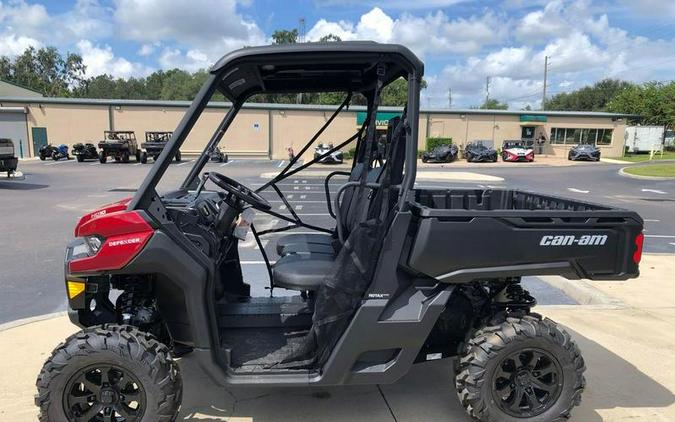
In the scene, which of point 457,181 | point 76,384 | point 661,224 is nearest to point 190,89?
point 457,181

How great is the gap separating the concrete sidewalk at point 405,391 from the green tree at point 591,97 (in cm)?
9210

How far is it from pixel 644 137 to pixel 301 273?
49.8 m

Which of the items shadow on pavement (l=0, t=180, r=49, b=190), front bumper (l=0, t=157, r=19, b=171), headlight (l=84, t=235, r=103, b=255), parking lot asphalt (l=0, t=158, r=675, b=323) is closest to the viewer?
headlight (l=84, t=235, r=103, b=255)

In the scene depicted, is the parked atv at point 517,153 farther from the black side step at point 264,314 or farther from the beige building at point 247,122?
the black side step at point 264,314

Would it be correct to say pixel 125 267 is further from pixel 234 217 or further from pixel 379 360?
pixel 379 360

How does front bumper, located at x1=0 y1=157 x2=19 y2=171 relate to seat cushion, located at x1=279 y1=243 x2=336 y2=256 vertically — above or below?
below

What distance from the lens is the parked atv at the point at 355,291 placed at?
2516 millimetres

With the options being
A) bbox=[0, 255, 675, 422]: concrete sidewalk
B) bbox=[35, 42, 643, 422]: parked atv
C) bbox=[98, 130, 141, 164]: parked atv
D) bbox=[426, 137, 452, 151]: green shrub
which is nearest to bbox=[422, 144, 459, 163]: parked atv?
bbox=[426, 137, 452, 151]: green shrub

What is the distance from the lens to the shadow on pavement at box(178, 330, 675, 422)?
299 cm

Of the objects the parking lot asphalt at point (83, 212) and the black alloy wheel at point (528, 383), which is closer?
the black alloy wheel at point (528, 383)

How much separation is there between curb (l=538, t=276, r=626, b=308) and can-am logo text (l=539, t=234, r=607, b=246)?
8.54 feet

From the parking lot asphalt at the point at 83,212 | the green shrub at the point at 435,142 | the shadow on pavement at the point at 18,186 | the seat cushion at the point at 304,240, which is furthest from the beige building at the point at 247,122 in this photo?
the seat cushion at the point at 304,240

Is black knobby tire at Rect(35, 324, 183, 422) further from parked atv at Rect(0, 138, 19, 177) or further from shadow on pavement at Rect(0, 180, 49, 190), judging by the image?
parked atv at Rect(0, 138, 19, 177)

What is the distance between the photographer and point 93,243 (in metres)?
2.51
